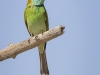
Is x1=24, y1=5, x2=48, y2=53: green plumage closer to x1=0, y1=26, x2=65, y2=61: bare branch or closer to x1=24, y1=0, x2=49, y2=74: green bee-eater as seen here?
x1=24, y1=0, x2=49, y2=74: green bee-eater

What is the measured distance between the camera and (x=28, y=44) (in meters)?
3.97

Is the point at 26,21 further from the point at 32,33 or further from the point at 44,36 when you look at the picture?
the point at 44,36

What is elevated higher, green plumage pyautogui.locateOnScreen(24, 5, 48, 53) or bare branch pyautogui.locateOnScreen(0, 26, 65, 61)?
green plumage pyautogui.locateOnScreen(24, 5, 48, 53)

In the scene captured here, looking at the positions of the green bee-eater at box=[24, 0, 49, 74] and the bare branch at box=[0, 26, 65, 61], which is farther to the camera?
the green bee-eater at box=[24, 0, 49, 74]

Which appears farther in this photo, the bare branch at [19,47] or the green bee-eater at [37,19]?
the green bee-eater at [37,19]

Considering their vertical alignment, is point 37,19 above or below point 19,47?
above

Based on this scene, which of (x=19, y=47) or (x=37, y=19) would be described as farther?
(x=37, y=19)

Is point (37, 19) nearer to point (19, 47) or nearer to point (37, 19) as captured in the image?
point (37, 19)

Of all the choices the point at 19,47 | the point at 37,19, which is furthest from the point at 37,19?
the point at 19,47

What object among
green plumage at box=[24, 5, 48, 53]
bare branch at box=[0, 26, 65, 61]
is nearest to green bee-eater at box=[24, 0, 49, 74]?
green plumage at box=[24, 5, 48, 53]

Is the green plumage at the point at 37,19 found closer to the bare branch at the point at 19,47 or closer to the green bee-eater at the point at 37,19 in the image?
the green bee-eater at the point at 37,19

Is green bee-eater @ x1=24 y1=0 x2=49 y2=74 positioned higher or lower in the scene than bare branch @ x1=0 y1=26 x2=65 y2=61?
higher

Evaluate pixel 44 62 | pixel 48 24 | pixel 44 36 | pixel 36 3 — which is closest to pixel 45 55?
pixel 44 62

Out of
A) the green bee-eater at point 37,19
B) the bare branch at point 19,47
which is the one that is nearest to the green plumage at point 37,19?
the green bee-eater at point 37,19
